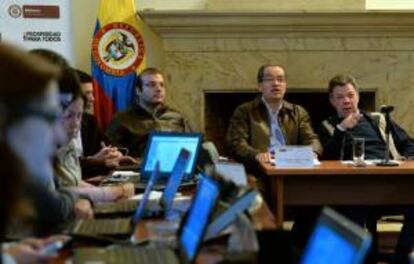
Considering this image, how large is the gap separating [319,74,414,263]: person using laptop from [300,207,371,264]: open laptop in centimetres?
253

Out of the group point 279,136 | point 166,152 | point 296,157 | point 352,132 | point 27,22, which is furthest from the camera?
point 27,22

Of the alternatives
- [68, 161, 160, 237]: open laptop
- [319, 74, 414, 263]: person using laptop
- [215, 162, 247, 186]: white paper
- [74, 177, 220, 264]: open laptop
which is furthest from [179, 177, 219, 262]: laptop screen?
[319, 74, 414, 263]: person using laptop

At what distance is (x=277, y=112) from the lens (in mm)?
4434

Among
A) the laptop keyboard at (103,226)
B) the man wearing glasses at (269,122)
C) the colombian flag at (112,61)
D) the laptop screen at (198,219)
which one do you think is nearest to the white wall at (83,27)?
the colombian flag at (112,61)

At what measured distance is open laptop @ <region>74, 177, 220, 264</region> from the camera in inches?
62.1

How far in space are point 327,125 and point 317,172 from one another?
0.75 meters

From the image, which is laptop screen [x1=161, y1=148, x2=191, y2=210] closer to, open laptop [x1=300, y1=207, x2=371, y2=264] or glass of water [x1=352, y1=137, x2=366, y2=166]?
open laptop [x1=300, y1=207, x2=371, y2=264]

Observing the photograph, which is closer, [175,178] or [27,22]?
[175,178]

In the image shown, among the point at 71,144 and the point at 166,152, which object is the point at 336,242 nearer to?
the point at 71,144

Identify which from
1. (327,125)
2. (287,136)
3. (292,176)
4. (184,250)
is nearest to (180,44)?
(287,136)

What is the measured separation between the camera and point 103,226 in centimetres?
200

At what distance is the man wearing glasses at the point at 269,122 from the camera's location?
4.36 meters

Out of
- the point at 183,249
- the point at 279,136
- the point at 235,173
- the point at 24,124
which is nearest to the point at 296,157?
the point at 279,136

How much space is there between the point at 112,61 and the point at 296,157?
6.34 feet
